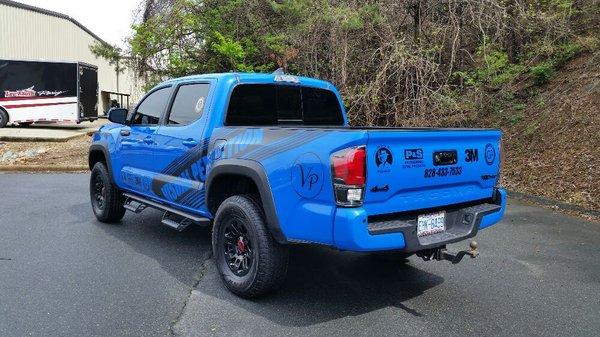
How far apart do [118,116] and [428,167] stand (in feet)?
12.9

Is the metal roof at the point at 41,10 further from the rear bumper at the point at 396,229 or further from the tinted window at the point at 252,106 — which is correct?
the rear bumper at the point at 396,229

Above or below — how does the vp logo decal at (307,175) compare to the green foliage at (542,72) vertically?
below

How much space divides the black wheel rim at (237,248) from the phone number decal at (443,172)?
1490 millimetres

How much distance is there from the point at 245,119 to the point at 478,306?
265cm

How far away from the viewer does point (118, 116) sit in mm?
6188

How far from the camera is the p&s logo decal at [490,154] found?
4.33 metres

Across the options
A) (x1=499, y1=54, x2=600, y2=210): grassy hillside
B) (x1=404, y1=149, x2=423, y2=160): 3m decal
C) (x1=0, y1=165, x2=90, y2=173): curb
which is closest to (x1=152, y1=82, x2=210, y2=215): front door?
(x1=404, y1=149, x2=423, y2=160): 3m decal

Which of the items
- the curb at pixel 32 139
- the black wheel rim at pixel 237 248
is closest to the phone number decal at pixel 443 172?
the black wheel rim at pixel 237 248

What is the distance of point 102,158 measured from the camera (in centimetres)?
700

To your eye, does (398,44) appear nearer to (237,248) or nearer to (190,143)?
(190,143)

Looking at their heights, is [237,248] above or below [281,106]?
below

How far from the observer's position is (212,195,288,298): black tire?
3.99m

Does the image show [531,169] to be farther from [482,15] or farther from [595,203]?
[482,15]

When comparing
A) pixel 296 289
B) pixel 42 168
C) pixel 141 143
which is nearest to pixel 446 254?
pixel 296 289
